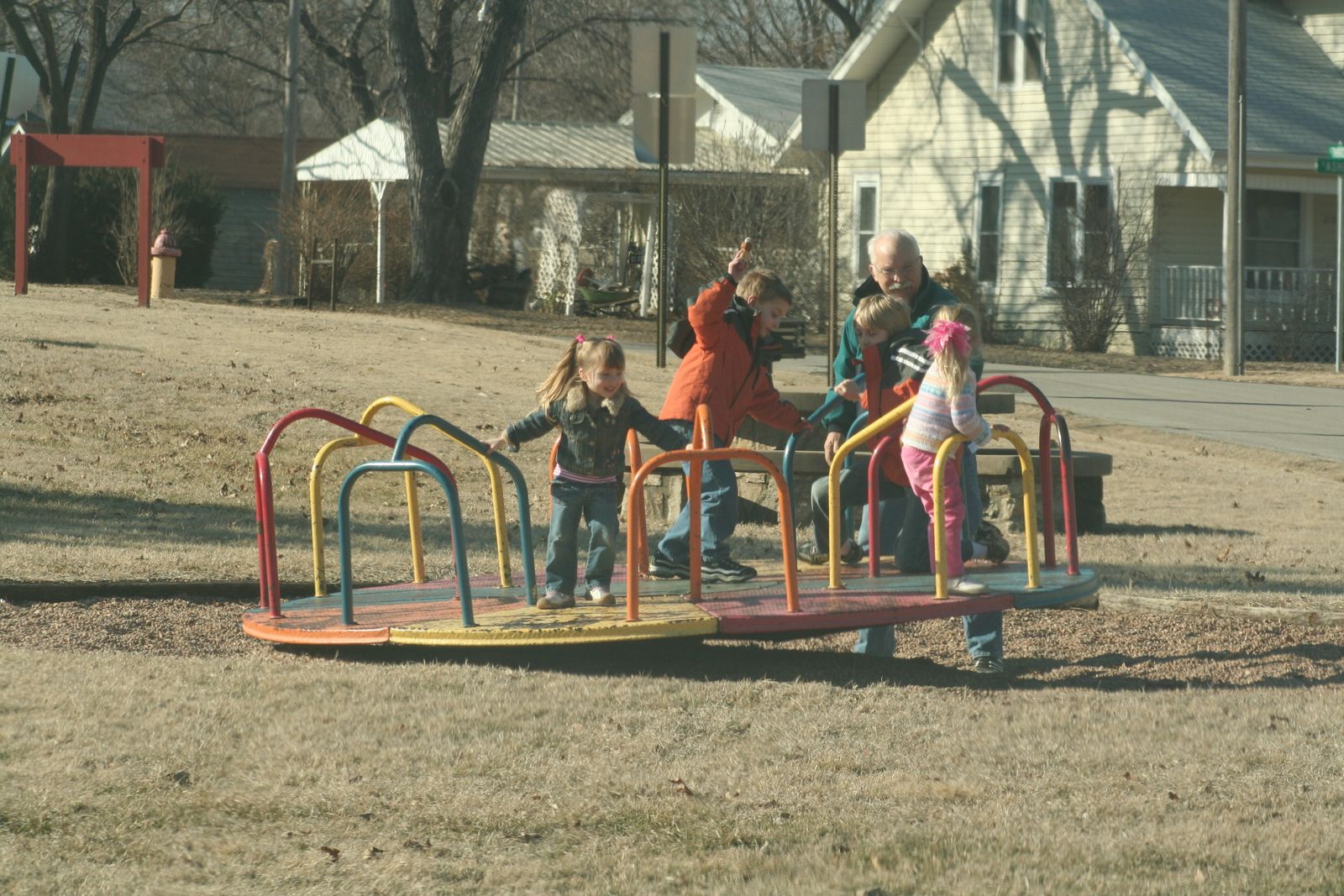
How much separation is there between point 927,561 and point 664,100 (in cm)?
1090

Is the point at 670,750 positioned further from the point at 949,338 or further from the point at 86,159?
the point at 86,159

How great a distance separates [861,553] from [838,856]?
382cm

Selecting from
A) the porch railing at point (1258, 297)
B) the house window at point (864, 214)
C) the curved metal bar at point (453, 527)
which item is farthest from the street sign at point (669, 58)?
the house window at point (864, 214)

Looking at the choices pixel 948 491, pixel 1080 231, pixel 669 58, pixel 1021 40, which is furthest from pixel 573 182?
pixel 948 491

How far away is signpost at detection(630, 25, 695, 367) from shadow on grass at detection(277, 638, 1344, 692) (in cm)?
991

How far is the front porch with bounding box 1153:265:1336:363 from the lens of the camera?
27.8 metres

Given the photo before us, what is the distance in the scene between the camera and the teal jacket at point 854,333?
25.7ft

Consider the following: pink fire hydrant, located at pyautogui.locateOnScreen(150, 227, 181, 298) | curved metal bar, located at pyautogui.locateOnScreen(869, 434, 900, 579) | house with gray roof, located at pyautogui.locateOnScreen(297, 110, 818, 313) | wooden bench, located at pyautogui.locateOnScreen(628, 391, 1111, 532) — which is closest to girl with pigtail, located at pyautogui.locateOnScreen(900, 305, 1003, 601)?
curved metal bar, located at pyautogui.locateOnScreen(869, 434, 900, 579)

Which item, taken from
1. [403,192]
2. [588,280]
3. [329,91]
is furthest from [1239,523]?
[329,91]

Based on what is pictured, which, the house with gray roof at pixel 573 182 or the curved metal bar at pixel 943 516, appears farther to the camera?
the house with gray roof at pixel 573 182

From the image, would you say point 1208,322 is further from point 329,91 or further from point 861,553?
point 329,91

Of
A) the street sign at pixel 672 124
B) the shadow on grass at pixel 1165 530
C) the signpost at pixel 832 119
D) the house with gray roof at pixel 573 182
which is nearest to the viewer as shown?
the shadow on grass at pixel 1165 530

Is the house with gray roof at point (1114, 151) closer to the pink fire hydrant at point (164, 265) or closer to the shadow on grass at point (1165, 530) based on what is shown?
the pink fire hydrant at point (164, 265)

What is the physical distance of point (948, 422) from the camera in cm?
727
